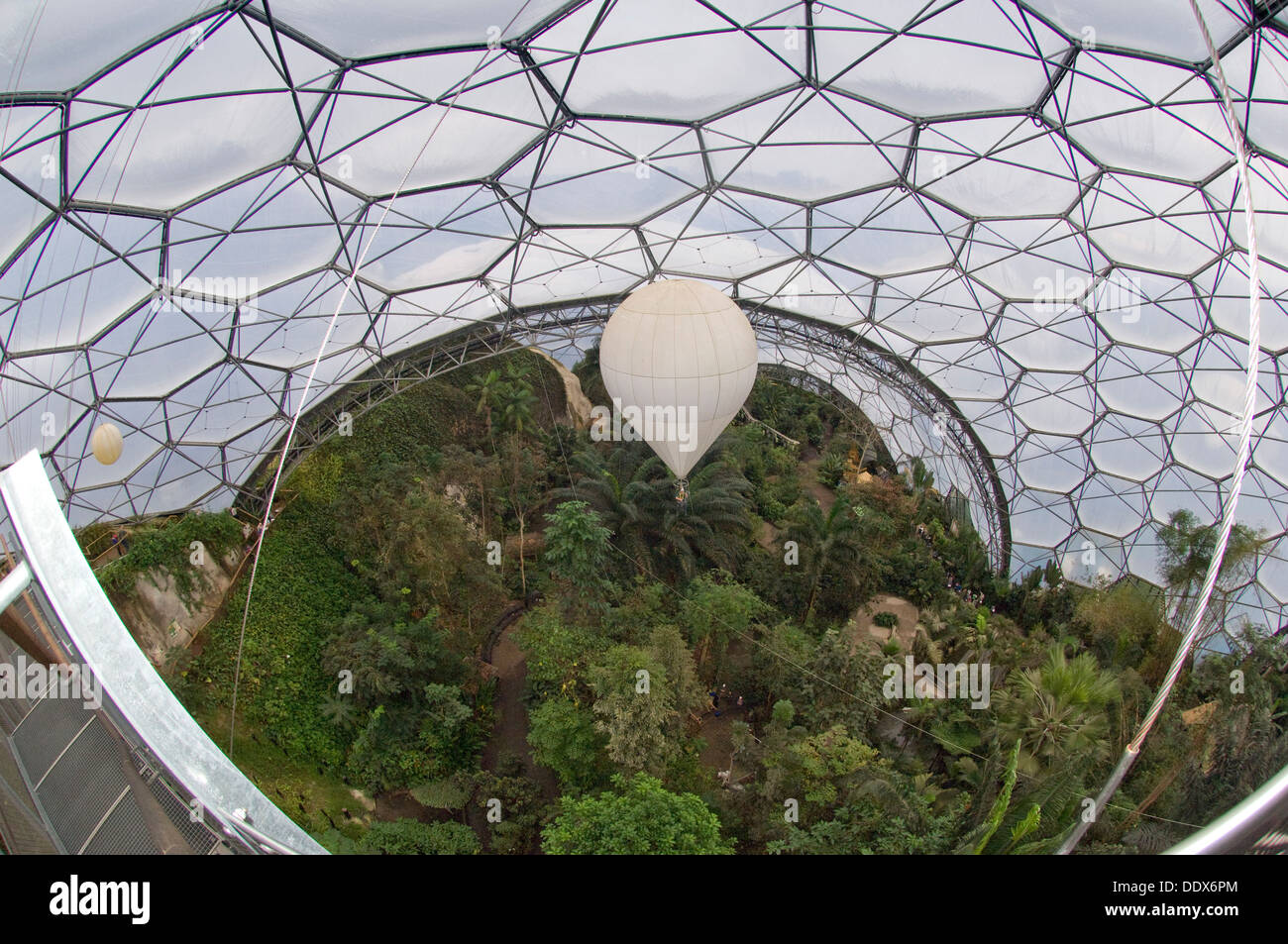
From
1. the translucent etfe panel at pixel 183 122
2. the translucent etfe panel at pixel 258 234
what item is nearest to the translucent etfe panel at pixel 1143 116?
the translucent etfe panel at pixel 183 122

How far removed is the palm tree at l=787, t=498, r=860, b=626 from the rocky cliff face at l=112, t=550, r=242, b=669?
2021 centimetres

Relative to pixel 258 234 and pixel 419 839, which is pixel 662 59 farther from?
pixel 419 839

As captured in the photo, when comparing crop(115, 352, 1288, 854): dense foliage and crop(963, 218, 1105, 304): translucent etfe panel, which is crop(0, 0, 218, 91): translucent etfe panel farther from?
crop(963, 218, 1105, 304): translucent etfe panel

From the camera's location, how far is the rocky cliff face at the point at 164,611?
77.6 feet

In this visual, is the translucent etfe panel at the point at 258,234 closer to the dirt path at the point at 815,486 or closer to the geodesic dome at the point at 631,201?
the geodesic dome at the point at 631,201

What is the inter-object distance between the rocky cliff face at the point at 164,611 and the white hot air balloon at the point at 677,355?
49.4 feet

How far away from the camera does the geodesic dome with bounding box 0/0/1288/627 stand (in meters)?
14.9

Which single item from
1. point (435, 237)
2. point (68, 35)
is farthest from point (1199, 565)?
point (68, 35)

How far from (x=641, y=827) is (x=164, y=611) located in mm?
17374

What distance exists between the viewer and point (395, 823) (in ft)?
65.1

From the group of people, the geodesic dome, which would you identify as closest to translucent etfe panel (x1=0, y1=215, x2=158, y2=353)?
the geodesic dome

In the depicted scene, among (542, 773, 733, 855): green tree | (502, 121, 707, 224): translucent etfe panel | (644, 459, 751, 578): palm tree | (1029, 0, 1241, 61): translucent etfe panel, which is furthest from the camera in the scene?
(644, 459, 751, 578): palm tree

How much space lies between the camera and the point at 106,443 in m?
21.4
